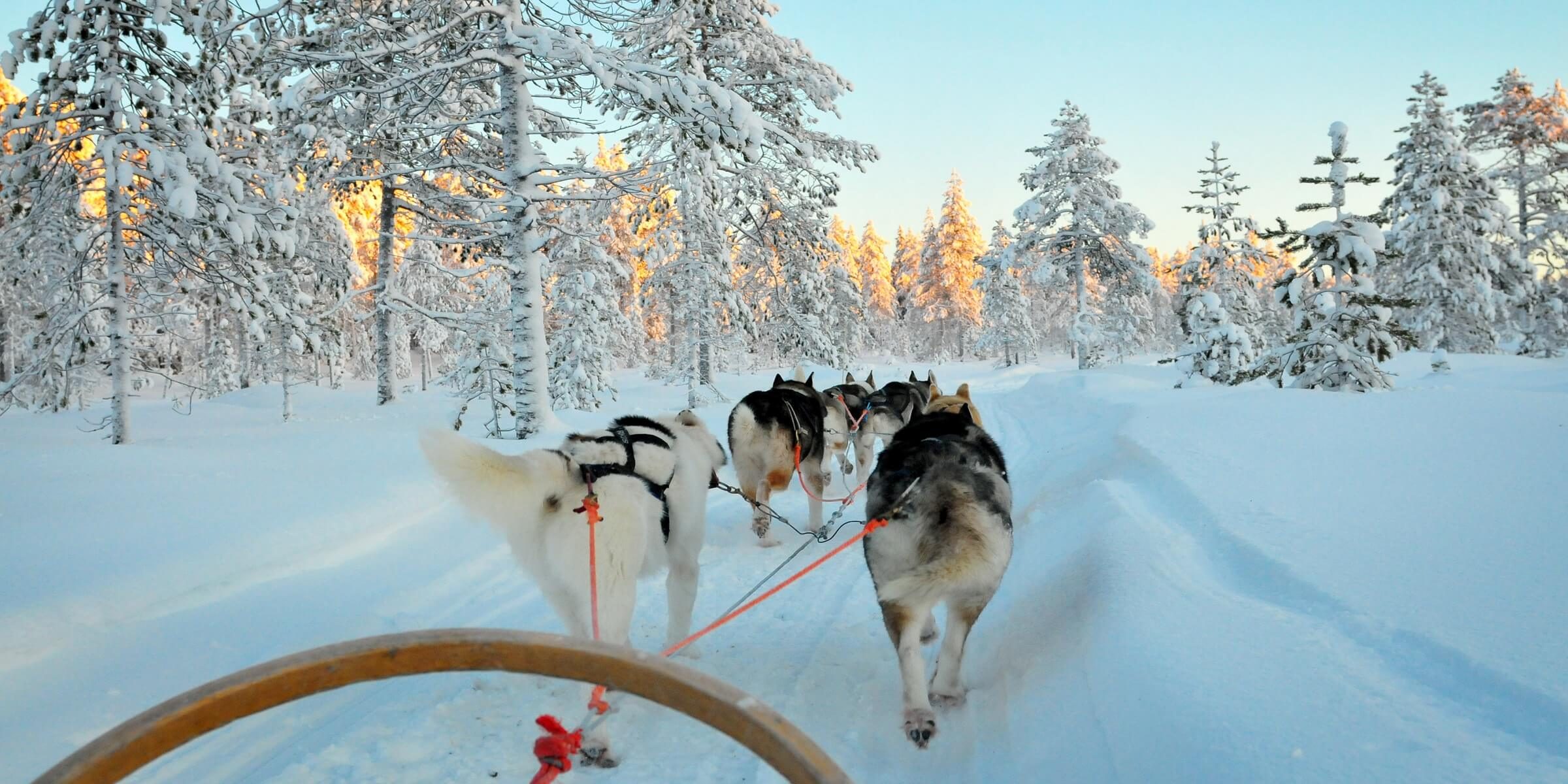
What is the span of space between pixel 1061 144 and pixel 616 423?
3186 centimetres

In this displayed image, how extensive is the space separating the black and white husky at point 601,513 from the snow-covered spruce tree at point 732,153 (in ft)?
32.0

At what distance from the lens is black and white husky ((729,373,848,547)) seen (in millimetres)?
6516

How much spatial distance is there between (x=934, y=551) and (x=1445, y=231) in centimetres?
3188

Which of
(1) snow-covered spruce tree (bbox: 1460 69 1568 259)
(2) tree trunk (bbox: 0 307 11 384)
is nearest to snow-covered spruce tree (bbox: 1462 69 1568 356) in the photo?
(1) snow-covered spruce tree (bbox: 1460 69 1568 259)

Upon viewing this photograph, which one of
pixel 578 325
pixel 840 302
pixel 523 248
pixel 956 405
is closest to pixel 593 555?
pixel 956 405

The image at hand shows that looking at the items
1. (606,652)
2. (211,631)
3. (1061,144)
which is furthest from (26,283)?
(1061,144)

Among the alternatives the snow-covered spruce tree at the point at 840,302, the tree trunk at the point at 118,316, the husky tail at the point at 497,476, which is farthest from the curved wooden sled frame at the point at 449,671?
the snow-covered spruce tree at the point at 840,302

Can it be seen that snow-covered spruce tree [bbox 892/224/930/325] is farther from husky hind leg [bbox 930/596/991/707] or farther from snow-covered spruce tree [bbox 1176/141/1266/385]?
husky hind leg [bbox 930/596/991/707]

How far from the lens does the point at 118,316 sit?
364 inches

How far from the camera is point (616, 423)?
4035mm

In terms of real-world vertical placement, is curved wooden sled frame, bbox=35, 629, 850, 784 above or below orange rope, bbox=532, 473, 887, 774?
above

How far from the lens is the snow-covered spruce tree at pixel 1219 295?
20.7 m

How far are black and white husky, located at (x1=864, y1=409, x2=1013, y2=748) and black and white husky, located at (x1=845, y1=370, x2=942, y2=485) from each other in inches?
197

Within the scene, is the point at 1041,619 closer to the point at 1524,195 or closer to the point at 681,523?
the point at 681,523
